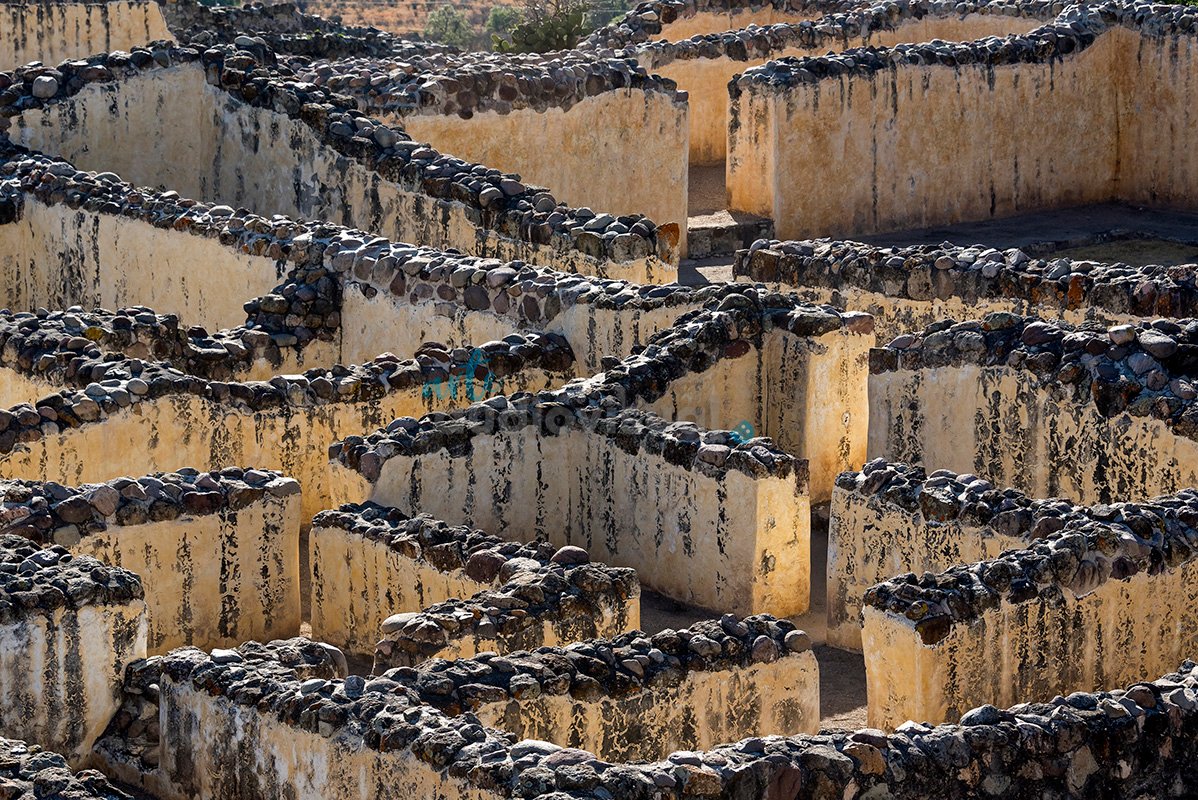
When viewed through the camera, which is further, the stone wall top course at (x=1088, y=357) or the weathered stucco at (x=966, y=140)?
the weathered stucco at (x=966, y=140)

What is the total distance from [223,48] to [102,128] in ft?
4.76

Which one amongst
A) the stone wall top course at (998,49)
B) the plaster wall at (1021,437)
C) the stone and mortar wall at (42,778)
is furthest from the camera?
the stone wall top course at (998,49)

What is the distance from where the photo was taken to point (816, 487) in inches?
795

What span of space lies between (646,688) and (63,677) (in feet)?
10.2

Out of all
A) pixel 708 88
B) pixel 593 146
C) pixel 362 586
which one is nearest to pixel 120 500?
pixel 362 586

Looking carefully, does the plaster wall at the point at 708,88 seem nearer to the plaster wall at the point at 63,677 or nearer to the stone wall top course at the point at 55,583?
the stone wall top course at the point at 55,583

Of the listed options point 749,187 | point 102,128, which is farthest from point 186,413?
point 749,187

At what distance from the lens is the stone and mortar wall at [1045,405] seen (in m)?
18.1

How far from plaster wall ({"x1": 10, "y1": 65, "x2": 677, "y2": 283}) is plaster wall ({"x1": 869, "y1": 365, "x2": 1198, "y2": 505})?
782cm

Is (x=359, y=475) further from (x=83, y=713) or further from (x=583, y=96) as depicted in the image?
(x=583, y=96)

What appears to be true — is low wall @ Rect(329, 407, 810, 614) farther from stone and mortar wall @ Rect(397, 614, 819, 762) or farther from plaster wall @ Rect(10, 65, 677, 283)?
plaster wall @ Rect(10, 65, 677, 283)

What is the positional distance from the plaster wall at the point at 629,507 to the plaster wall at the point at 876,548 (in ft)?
1.47

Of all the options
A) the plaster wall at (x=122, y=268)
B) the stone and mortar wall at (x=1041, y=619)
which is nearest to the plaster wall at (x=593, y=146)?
the plaster wall at (x=122, y=268)

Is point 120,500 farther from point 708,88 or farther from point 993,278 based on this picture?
point 708,88
